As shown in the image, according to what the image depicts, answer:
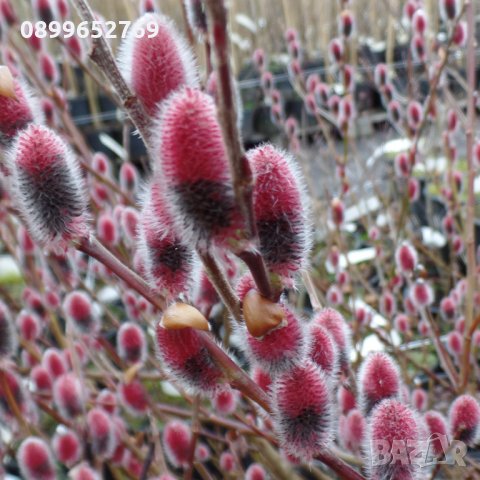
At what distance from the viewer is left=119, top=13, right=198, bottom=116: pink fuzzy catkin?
0.43 m

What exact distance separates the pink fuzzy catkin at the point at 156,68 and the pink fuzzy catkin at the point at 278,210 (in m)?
0.07

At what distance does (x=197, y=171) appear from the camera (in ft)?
1.21

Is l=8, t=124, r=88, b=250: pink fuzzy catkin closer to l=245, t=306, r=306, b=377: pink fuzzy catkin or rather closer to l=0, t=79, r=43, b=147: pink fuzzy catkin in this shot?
l=0, t=79, r=43, b=147: pink fuzzy catkin

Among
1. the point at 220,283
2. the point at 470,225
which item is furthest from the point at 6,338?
the point at 470,225

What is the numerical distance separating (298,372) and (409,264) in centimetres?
74

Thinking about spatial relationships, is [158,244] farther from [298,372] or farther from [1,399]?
[1,399]

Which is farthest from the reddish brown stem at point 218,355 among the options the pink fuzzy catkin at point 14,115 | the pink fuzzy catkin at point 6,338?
the pink fuzzy catkin at point 6,338

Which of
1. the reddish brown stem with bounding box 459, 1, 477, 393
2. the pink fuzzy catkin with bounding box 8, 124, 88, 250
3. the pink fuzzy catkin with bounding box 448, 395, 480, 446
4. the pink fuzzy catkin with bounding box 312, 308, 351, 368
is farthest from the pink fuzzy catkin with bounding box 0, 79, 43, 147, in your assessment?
the reddish brown stem with bounding box 459, 1, 477, 393

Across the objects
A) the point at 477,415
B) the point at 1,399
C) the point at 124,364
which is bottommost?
the point at 124,364

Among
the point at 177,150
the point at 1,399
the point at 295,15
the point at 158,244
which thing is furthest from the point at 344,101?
the point at 295,15

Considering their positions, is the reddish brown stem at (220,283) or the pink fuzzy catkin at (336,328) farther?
the pink fuzzy catkin at (336,328)

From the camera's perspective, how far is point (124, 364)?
1269mm

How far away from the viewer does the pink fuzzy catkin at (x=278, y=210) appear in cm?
44

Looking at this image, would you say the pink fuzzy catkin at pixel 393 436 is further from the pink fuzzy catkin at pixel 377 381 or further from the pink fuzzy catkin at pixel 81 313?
the pink fuzzy catkin at pixel 81 313
